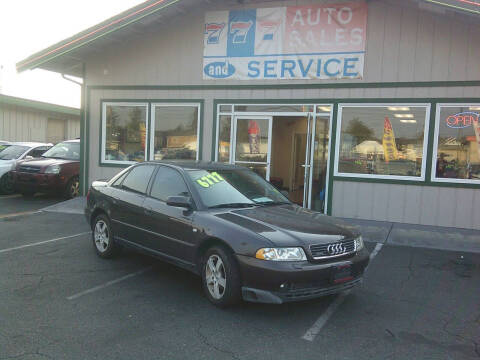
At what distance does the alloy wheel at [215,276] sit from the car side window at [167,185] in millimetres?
1000

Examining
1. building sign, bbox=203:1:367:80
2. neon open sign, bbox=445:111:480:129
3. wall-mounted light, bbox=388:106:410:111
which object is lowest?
neon open sign, bbox=445:111:480:129

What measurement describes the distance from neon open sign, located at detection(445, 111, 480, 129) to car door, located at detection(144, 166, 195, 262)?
20.7 feet

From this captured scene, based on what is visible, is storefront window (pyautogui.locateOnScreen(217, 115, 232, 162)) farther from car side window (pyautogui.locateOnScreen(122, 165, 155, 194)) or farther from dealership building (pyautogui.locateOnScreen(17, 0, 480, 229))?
car side window (pyautogui.locateOnScreen(122, 165, 155, 194))

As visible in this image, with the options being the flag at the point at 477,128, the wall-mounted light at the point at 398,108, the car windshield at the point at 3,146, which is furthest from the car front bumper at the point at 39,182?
the flag at the point at 477,128

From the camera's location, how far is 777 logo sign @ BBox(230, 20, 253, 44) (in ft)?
33.5

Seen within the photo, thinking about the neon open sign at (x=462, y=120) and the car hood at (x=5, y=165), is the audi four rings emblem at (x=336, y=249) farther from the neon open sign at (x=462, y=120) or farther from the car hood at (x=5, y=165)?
the car hood at (x=5, y=165)

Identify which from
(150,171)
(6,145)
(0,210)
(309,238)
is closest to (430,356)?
(309,238)

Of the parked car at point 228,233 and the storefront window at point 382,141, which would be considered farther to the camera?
the storefront window at point 382,141

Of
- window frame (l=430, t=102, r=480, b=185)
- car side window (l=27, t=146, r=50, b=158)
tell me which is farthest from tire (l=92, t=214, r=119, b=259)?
car side window (l=27, t=146, r=50, b=158)

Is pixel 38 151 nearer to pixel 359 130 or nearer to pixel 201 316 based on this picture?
pixel 359 130

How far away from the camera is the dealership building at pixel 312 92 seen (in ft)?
29.2

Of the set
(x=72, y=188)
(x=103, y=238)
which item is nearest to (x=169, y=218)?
(x=103, y=238)

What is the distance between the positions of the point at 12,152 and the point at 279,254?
41.2 ft

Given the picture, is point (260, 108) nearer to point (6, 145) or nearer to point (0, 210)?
point (0, 210)
